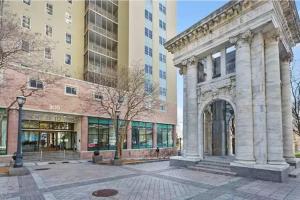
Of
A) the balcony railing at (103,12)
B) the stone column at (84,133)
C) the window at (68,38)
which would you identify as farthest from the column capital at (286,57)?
the balcony railing at (103,12)

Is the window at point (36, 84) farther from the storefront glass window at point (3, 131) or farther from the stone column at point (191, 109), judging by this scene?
the stone column at point (191, 109)

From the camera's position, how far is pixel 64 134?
28094 mm

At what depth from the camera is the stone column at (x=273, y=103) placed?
12312 mm

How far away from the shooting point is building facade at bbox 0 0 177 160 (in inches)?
919

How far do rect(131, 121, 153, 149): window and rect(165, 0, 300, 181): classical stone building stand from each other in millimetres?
16249

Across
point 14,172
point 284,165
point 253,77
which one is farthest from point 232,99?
point 14,172

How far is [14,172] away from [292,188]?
1449 centimetres

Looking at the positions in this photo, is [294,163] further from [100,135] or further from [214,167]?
[100,135]

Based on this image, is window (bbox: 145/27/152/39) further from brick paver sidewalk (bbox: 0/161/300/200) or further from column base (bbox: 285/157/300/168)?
brick paver sidewalk (bbox: 0/161/300/200)

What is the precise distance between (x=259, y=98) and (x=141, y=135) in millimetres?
23244

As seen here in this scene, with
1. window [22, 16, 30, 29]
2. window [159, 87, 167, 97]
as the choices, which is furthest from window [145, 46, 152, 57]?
window [22, 16, 30, 29]

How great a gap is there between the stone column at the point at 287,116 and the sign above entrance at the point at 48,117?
69.2 feet

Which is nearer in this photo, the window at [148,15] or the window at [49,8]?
the window at [49,8]

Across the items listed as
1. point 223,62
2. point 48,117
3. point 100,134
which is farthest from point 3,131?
point 223,62
